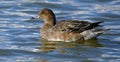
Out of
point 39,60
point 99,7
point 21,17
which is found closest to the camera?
point 39,60

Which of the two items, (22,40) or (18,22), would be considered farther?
(18,22)

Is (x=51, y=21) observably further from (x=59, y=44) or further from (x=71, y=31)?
(x=59, y=44)

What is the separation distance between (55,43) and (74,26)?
64 cm

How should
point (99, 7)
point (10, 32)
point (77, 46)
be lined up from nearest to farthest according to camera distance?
point (77, 46)
point (10, 32)
point (99, 7)

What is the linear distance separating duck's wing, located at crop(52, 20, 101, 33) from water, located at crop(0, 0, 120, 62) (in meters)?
0.36

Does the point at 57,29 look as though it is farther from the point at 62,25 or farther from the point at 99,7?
the point at 99,7

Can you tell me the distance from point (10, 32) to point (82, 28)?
200 cm

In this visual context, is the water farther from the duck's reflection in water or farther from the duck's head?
the duck's head

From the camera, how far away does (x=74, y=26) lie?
14062 mm

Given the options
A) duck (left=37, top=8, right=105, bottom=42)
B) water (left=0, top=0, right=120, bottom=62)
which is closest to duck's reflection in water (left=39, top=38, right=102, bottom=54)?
water (left=0, top=0, right=120, bottom=62)

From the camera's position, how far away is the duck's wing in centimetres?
1394

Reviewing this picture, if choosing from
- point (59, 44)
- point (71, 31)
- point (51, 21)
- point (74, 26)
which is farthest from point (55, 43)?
point (51, 21)

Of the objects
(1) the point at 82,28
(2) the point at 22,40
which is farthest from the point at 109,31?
(2) the point at 22,40

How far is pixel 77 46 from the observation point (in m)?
13.7
